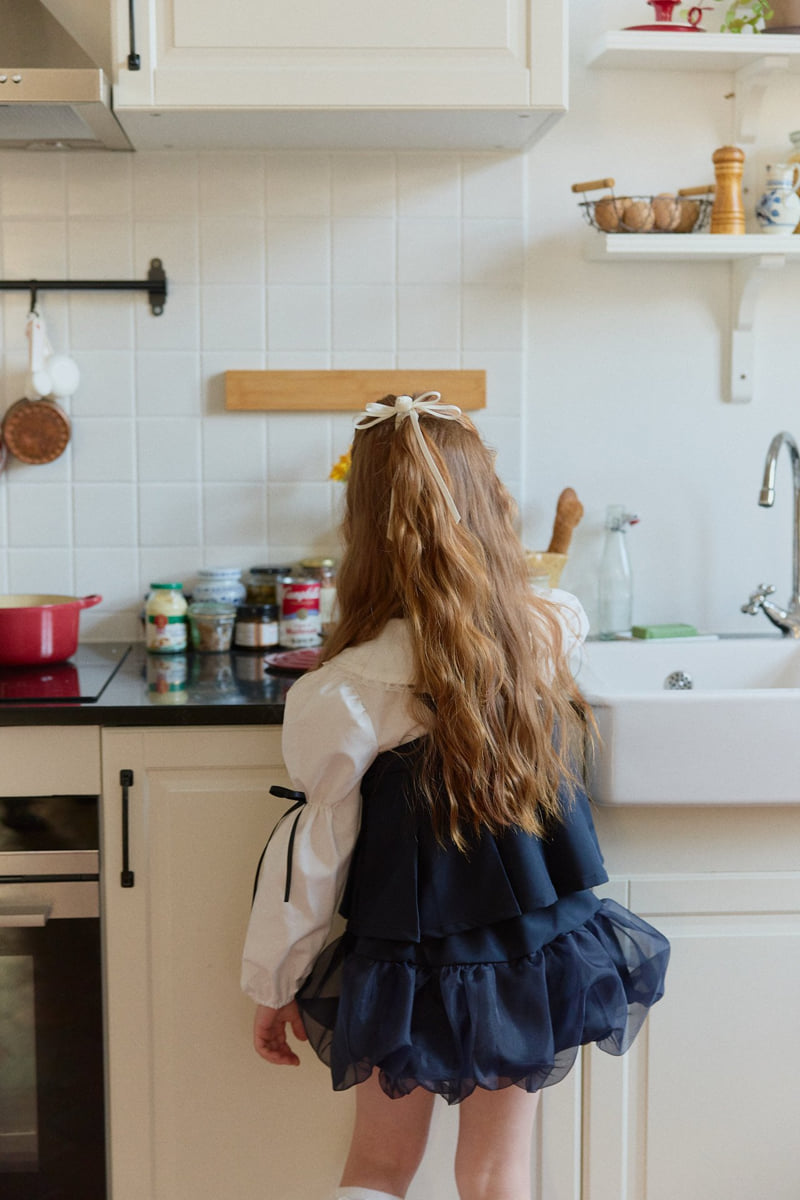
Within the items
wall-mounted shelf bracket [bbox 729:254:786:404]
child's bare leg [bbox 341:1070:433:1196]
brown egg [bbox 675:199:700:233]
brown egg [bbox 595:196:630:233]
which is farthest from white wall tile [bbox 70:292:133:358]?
child's bare leg [bbox 341:1070:433:1196]

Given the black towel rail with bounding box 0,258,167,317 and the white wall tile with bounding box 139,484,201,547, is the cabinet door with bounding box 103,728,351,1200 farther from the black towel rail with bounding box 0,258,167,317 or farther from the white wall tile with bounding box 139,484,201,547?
the black towel rail with bounding box 0,258,167,317

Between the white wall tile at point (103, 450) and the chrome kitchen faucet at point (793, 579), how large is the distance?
1.01m

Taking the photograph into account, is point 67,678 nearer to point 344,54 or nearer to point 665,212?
point 344,54

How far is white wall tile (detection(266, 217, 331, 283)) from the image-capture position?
1940mm

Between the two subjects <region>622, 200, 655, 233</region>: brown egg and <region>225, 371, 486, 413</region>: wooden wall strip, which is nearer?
<region>622, 200, 655, 233</region>: brown egg

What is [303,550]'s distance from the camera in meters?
2.00

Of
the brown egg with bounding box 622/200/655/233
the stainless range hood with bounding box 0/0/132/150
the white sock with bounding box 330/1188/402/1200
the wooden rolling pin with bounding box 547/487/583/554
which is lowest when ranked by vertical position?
the white sock with bounding box 330/1188/402/1200

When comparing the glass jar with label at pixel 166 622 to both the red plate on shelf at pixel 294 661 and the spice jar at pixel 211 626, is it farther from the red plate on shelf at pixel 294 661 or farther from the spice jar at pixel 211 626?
the red plate on shelf at pixel 294 661

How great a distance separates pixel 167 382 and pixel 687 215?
0.86 m

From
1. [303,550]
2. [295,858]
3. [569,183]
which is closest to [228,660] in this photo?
[303,550]

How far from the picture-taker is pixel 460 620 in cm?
121

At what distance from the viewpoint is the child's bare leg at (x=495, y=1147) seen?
1.30 meters

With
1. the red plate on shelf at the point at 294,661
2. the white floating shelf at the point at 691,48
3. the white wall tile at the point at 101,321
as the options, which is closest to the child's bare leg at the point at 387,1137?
the red plate on shelf at the point at 294,661

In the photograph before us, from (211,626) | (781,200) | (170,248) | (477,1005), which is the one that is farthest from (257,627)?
(781,200)
